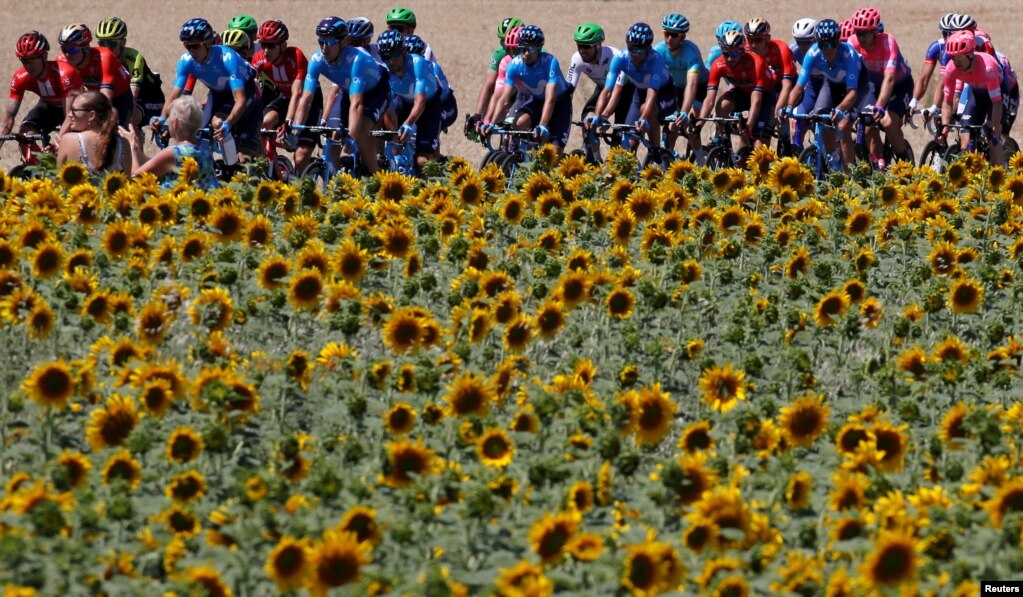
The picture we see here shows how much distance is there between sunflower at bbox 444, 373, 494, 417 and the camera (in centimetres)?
650

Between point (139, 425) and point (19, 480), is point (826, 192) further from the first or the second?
point (19, 480)

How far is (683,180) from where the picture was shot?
11.3 meters

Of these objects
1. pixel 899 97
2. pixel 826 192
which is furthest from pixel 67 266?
pixel 899 97

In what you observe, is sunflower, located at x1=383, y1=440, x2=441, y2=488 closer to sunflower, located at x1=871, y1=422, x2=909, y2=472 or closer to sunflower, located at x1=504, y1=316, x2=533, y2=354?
sunflower, located at x1=504, y1=316, x2=533, y2=354

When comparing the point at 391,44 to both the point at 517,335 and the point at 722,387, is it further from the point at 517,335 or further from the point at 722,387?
the point at 722,387

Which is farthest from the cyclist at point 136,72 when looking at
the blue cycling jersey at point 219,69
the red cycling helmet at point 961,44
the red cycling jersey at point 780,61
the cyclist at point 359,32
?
the red cycling helmet at point 961,44

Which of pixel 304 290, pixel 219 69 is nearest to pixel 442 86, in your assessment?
pixel 219 69

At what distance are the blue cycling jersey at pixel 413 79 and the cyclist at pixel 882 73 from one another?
4.68 metres

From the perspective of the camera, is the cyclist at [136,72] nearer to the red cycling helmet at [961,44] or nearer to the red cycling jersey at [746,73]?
the red cycling jersey at [746,73]

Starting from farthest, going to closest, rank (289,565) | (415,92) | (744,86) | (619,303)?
(744,86)
(415,92)
(619,303)
(289,565)

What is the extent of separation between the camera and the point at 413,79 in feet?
52.4

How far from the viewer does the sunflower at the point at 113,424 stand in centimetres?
596

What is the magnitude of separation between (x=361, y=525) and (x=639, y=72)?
12052mm

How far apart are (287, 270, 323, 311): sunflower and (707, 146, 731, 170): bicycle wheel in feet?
34.8
